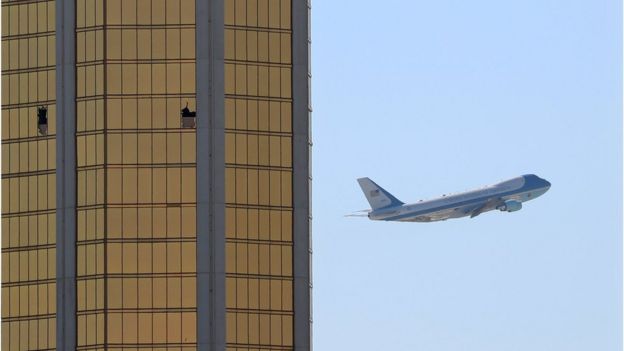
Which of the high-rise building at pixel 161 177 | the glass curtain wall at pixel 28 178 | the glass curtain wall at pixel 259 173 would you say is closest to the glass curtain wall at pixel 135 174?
the high-rise building at pixel 161 177

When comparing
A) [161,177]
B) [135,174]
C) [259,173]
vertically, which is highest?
[259,173]

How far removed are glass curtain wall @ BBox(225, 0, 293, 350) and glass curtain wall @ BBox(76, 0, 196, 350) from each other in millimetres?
3593

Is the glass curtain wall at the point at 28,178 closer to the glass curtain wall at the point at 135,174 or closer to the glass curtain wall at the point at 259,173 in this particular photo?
the glass curtain wall at the point at 135,174

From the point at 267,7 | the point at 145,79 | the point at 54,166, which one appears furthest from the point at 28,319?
the point at 267,7

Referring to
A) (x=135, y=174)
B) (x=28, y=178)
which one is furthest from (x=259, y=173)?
(x=28, y=178)

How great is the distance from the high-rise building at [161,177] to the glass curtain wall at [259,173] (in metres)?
0.13

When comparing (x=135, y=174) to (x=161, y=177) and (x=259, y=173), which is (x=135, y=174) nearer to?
(x=161, y=177)

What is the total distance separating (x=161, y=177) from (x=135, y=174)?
2420 millimetres

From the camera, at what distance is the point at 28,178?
6378 inches

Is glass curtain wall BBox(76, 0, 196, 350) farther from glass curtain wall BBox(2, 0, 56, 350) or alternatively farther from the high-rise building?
glass curtain wall BBox(2, 0, 56, 350)

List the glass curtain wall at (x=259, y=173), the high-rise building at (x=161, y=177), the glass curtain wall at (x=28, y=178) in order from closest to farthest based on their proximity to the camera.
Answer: the high-rise building at (x=161, y=177), the glass curtain wall at (x=259, y=173), the glass curtain wall at (x=28, y=178)

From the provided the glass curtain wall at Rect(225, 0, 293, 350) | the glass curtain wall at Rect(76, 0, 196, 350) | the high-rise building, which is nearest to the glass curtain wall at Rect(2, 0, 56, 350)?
the high-rise building

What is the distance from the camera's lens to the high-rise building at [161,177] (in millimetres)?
157500

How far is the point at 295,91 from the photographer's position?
161 metres
